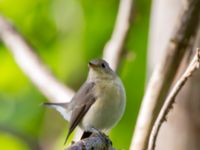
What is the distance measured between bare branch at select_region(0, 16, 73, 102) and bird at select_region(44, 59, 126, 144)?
0.11m

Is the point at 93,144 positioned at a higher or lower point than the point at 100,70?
lower

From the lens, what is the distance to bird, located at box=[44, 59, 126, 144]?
2941 millimetres

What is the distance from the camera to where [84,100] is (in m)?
3.13

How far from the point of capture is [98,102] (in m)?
3.08

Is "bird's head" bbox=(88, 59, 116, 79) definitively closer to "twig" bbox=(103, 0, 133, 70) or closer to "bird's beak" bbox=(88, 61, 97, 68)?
"bird's beak" bbox=(88, 61, 97, 68)

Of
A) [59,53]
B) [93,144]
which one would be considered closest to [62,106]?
[59,53]

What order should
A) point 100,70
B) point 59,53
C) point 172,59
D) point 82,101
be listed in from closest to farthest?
point 172,59, point 82,101, point 100,70, point 59,53

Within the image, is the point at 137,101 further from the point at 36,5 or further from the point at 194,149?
the point at 194,149

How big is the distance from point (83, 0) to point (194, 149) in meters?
1.75

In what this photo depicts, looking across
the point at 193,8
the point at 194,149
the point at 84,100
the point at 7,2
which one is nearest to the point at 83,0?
the point at 7,2

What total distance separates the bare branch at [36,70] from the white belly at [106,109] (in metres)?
0.15

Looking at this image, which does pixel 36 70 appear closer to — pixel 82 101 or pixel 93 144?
pixel 82 101

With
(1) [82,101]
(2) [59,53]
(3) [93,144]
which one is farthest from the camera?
(2) [59,53]

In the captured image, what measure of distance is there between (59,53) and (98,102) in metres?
0.69
